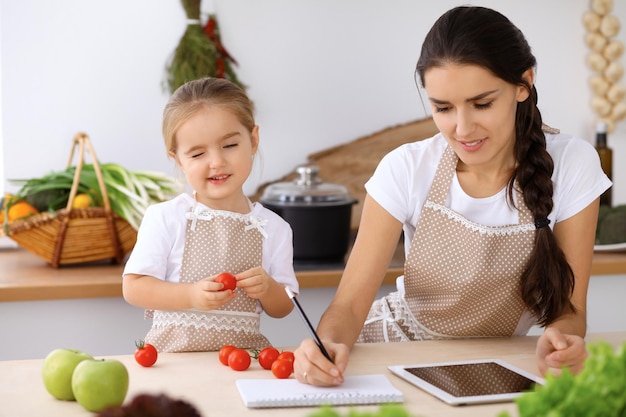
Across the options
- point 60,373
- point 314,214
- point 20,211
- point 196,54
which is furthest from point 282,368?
point 196,54

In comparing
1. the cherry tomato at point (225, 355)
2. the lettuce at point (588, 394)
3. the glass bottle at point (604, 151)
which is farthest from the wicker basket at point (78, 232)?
the lettuce at point (588, 394)

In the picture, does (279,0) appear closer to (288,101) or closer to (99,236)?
(288,101)

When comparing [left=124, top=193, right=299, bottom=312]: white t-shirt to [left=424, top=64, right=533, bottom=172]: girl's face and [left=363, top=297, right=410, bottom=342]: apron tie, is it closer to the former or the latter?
[left=363, top=297, right=410, bottom=342]: apron tie

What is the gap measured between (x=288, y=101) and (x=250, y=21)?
296 millimetres

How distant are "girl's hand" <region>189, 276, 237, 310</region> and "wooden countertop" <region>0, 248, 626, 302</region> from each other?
2.72ft

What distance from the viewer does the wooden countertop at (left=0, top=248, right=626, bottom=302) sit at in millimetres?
2359

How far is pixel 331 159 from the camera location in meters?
3.08

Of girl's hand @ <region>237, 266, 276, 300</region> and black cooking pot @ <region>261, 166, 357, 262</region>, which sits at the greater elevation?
girl's hand @ <region>237, 266, 276, 300</region>

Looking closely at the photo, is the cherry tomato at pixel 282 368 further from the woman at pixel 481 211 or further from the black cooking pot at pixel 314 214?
the black cooking pot at pixel 314 214

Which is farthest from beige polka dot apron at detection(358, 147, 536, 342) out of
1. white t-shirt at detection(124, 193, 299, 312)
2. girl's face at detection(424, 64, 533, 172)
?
white t-shirt at detection(124, 193, 299, 312)

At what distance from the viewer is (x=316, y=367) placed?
135cm

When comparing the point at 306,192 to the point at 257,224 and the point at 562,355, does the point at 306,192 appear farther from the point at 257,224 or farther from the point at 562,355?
the point at 562,355

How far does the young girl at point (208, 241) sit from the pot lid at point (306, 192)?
81 centimetres

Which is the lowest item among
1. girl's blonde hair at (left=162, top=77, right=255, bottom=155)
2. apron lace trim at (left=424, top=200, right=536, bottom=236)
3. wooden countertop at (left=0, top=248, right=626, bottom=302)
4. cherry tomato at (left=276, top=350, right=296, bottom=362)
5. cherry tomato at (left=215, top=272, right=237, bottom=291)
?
wooden countertop at (left=0, top=248, right=626, bottom=302)
